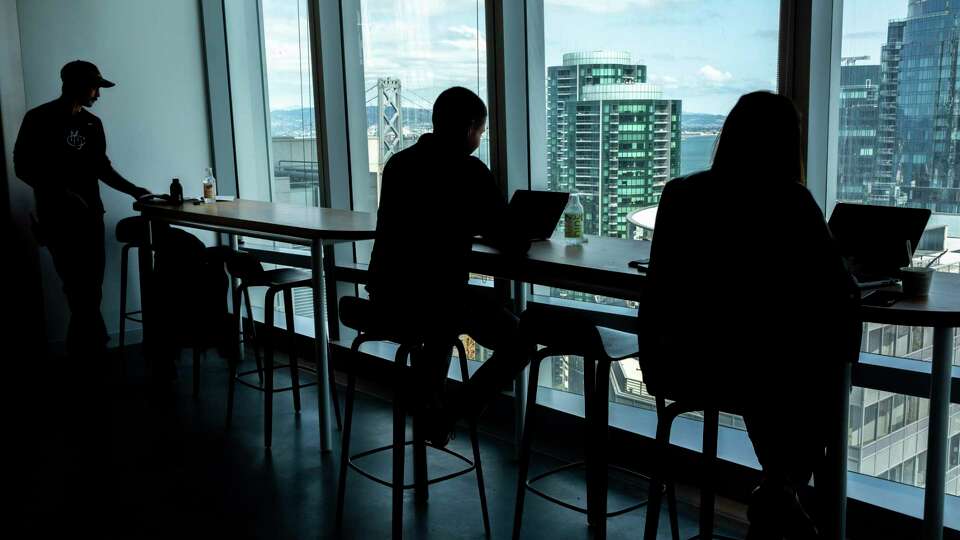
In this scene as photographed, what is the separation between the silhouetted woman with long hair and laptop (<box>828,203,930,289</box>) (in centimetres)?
44

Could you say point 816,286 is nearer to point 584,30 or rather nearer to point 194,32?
point 584,30

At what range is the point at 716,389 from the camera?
199 cm

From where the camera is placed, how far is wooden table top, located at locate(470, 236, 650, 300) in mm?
2477

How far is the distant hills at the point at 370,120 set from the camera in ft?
10.6

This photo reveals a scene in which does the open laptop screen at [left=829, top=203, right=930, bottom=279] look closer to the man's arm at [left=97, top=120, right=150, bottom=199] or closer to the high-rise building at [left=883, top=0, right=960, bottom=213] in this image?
the high-rise building at [left=883, top=0, right=960, bottom=213]

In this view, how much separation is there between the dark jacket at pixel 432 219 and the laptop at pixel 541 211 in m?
0.48

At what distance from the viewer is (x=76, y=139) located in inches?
193

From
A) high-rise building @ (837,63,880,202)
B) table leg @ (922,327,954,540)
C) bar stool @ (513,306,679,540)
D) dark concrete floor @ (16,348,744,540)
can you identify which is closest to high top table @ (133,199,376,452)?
dark concrete floor @ (16,348,744,540)

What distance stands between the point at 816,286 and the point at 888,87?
4.20ft

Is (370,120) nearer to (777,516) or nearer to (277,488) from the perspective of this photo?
(277,488)

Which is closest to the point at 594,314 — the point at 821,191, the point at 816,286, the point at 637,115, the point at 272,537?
the point at 637,115

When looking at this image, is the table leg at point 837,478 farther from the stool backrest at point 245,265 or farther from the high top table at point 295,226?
the stool backrest at point 245,265

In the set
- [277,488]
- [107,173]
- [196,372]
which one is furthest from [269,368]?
[107,173]

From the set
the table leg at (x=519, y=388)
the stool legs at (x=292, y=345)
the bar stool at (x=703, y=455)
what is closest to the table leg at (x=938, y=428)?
the bar stool at (x=703, y=455)
